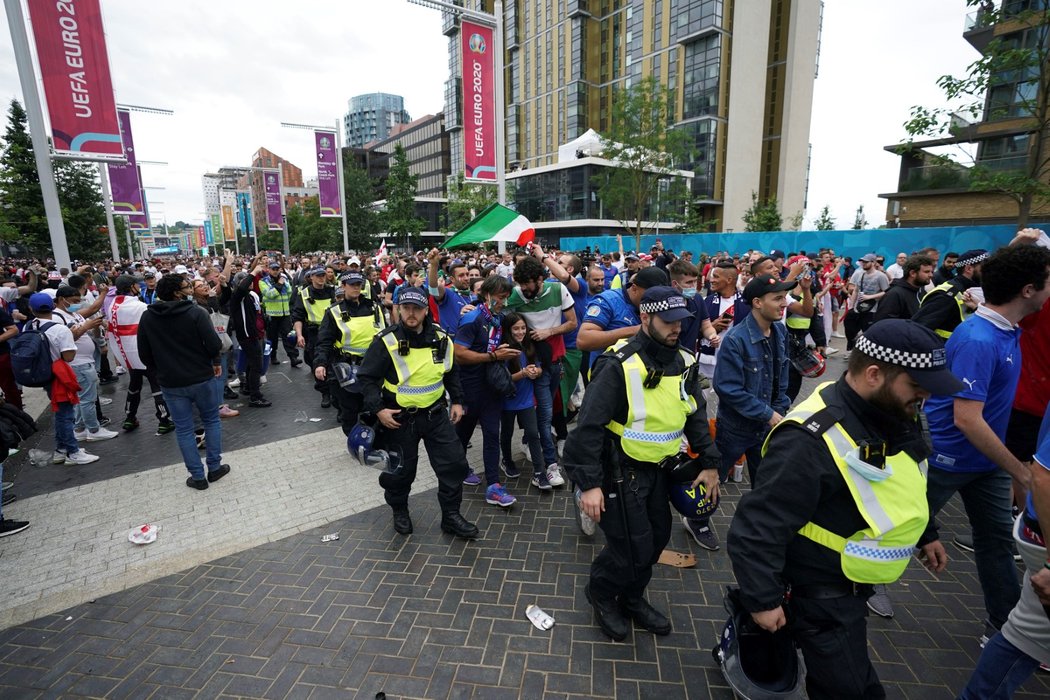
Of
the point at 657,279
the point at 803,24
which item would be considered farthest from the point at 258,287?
the point at 803,24

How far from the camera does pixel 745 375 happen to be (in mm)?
3766

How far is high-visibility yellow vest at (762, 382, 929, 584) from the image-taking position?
1.86 metres

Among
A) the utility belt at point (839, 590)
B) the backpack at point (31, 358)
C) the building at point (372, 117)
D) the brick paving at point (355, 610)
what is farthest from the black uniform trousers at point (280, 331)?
the building at point (372, 117)

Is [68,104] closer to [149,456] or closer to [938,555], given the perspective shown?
[149,456]

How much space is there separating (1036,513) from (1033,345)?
192cm

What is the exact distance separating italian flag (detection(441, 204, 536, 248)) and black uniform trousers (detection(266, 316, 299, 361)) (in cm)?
553

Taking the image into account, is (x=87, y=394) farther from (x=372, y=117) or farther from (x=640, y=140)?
(x=372, y=117)

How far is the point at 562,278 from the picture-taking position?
573 cm

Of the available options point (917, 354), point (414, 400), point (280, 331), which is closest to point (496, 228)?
point (414, 400)

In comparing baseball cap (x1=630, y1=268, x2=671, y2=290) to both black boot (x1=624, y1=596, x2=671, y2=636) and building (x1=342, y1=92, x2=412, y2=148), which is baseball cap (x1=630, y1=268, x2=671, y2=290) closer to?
black boot (x1=624, y1=596, x2=671, y2=636)

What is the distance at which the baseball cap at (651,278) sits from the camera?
13.5ft

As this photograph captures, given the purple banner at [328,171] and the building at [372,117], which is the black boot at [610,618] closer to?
the purple banner at [328,171]

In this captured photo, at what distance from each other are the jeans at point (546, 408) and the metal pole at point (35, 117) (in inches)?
431

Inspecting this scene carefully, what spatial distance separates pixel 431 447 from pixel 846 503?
3.19 m
